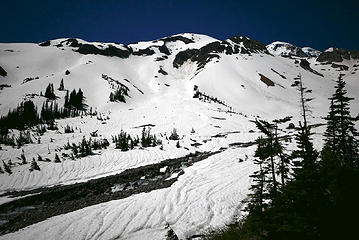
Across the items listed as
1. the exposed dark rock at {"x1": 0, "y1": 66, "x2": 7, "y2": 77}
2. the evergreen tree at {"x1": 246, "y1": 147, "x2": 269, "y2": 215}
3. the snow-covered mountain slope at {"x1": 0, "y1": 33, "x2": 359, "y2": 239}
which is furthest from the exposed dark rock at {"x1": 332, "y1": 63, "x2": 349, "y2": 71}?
the exposed dark rock at {"x1": 0, "y1": 66, "x2": 7, "y2": 77}

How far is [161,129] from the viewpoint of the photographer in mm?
39531

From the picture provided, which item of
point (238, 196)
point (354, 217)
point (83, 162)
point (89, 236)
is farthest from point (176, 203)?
point (83, 162)

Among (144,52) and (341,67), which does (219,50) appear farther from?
(341,67)

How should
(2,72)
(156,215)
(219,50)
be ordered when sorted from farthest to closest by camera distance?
(219,50), (2,72), (156,215)

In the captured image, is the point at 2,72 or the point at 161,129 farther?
the point at 2,72

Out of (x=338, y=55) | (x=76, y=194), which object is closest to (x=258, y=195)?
(x=76, y=194)

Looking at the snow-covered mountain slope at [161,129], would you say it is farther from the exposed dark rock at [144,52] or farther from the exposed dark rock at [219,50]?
the exposed dark rock at [144,52]

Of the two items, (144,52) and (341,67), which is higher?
Result: (144,52)

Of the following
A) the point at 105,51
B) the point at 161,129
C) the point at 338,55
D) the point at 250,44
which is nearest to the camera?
the point at 161,129

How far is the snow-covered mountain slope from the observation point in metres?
11.2

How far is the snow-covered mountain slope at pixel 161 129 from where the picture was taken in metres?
11.2

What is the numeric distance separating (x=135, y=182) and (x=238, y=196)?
1000 cm

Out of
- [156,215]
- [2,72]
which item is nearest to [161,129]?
[156,215]

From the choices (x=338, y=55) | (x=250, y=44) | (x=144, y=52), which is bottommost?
(x=144, y=52)
